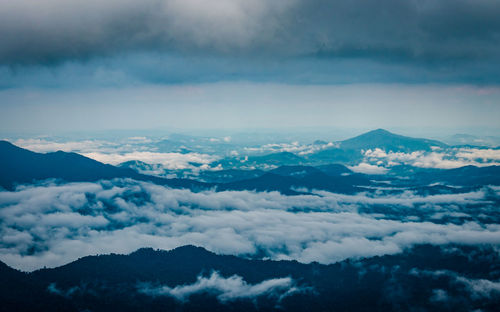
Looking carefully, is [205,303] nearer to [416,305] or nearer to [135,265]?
[135,265]

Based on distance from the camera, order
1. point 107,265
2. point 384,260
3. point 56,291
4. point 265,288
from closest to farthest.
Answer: point 56,291 < point 265,288 < point 107,265 < point 384,260

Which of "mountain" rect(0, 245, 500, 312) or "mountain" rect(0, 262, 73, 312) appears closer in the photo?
"mountain" rect(0, 262, 73, 312)

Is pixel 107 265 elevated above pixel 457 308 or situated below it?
above

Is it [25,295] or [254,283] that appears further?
[254,283]

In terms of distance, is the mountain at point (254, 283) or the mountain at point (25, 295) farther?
the mountain at point (254, 283)

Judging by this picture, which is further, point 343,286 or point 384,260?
point 384,260

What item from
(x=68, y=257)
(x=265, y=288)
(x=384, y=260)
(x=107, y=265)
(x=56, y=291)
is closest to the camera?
(x=56, y=291)

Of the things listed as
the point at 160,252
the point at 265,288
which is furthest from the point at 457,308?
the point at 160,252

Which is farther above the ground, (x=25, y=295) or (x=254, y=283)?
(x=25, y=295)
